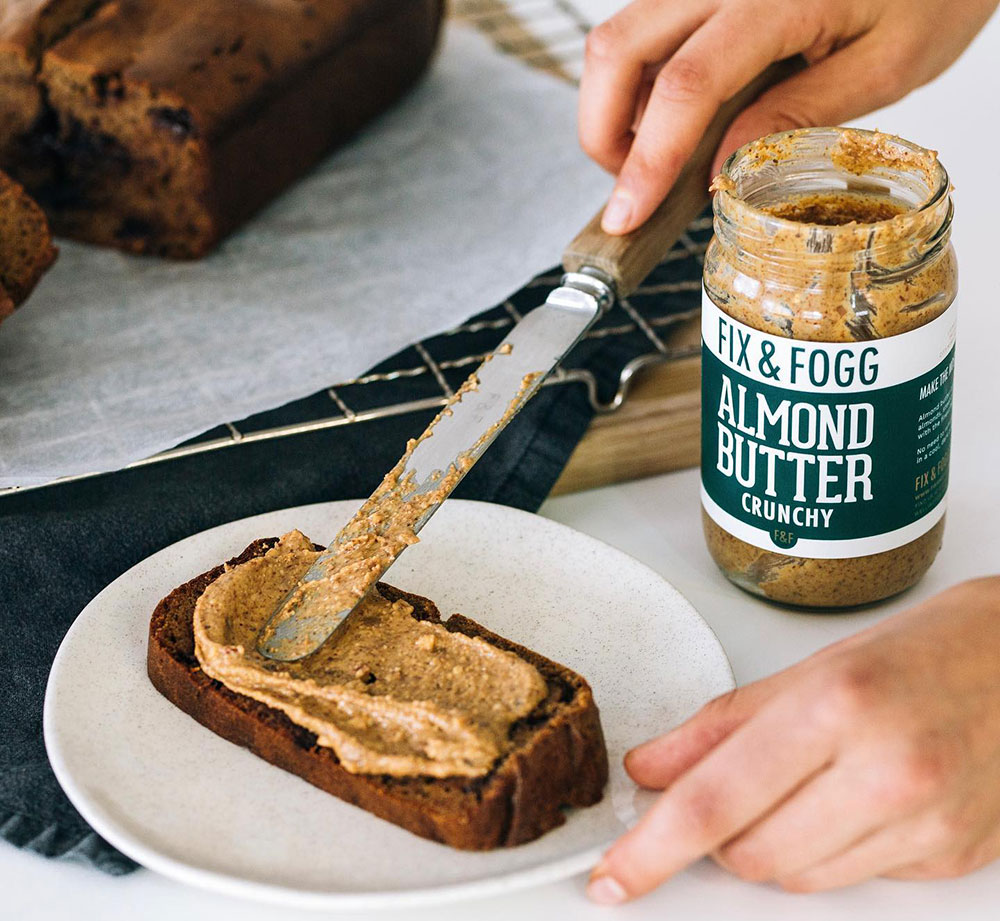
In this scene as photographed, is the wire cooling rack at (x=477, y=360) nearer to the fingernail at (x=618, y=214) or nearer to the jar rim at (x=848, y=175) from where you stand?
the fingernail at (x=618, y=214)

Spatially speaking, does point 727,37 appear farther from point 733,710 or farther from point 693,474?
point 733,710

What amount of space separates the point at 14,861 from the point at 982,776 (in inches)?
30.5

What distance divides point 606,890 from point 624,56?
3.35 feet

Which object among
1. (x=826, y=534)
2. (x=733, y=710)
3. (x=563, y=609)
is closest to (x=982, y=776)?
(x=733, y=710)

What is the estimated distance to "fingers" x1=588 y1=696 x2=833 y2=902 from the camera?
942 millimetres

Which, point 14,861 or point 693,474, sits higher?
point 14,861

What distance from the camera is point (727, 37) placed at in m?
1.52

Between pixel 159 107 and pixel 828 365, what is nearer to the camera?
pixel 828 365

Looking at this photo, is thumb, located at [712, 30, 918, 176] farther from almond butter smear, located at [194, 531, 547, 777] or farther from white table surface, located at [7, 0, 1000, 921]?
almond butter smear, located at [194, 531, 547, 777]

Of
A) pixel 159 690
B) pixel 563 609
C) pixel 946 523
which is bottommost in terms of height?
pixel 946 523

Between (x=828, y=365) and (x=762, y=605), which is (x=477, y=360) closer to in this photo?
(x=762, y=605)

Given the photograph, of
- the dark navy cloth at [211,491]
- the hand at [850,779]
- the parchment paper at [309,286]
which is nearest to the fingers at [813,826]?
the hand at [850,779]

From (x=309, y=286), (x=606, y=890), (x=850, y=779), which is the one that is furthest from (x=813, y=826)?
(x=309, y=286)

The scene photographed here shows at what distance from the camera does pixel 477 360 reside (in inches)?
68.4
